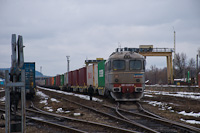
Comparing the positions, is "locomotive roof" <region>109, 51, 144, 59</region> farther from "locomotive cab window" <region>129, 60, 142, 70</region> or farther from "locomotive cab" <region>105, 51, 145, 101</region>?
"locomotive cab window" <region>129, 60, 142, 70</region>

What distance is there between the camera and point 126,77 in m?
17.3

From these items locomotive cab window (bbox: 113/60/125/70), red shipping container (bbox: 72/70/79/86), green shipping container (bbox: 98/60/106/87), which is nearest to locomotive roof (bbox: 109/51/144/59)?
locomotive cab window (bbox: 113/60/125/70)

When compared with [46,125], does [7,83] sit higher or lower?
higher

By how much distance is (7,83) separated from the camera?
6.40 meters

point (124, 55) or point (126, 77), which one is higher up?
point (124, 55)

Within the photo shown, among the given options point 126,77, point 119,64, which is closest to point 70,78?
point 119,64

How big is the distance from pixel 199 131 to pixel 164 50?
146ft

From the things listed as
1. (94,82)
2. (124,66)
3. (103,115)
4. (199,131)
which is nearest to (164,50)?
(94,82)

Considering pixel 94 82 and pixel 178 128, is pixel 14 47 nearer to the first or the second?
pixel 178 128

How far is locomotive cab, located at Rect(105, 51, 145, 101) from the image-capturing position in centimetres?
1706

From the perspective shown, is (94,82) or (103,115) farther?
(94,82)

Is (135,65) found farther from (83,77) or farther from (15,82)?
(83,77)

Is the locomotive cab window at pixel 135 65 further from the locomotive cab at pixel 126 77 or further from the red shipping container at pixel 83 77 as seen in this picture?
the red shipping container at pixel 83 77

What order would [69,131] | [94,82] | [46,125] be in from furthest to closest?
[94,82] → [46,125] → [69,131]
